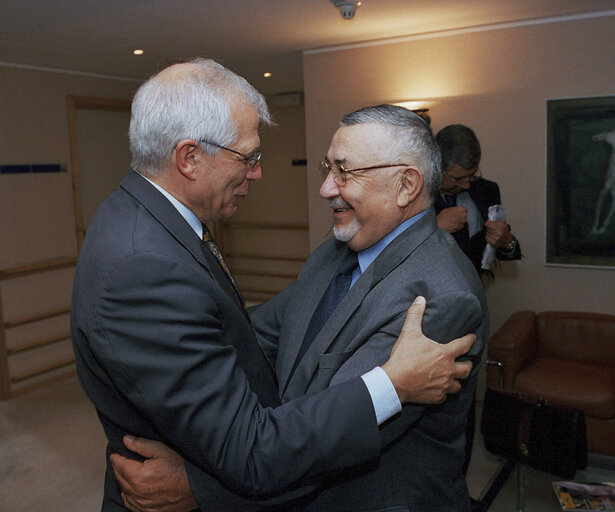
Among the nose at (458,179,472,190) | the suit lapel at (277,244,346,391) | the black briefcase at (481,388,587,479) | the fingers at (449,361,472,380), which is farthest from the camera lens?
the nose at (458,179,472,190)

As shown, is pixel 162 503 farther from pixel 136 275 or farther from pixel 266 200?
pixel 266 200

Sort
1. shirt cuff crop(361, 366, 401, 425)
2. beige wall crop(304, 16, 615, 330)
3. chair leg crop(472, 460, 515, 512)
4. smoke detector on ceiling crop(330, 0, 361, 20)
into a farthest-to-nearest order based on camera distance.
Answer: beige wall crop(304, 16, 615, 330)
smoke detector on ceiling crop(330, 0, 361, 20)
chair leg crop(472, 460, 515, 512)
shirt cuff crop(361, 366, 401, 425)

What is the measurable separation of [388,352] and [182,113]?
0.70m

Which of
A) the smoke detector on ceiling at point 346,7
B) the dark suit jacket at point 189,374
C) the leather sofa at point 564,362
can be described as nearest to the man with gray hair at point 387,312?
Answer: the dark suit jacket at point 189,374

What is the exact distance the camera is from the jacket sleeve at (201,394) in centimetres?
102

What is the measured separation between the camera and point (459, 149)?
2.77 metres

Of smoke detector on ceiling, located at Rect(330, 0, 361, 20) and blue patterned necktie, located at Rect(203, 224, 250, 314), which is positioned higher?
smoke detector on ceiling, located at Rect(330, 0, 361, 20)

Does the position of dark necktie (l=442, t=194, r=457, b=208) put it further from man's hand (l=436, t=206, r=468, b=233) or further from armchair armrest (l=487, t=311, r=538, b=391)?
armchair armrest (l=487, t=311, r=538, b=391)

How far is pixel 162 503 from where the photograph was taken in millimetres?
1213

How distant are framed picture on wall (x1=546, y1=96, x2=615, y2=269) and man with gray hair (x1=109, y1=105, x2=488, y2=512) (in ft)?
9.63

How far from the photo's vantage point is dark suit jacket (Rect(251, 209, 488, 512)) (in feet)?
4.04

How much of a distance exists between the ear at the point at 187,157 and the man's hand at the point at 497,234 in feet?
6.82

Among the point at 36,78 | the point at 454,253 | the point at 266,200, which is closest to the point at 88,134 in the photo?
the point at 36,78

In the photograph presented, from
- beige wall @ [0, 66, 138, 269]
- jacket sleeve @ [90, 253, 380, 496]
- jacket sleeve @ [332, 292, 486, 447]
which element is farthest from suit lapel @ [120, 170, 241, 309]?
beige wall @ [0, 66, 138, 269]
